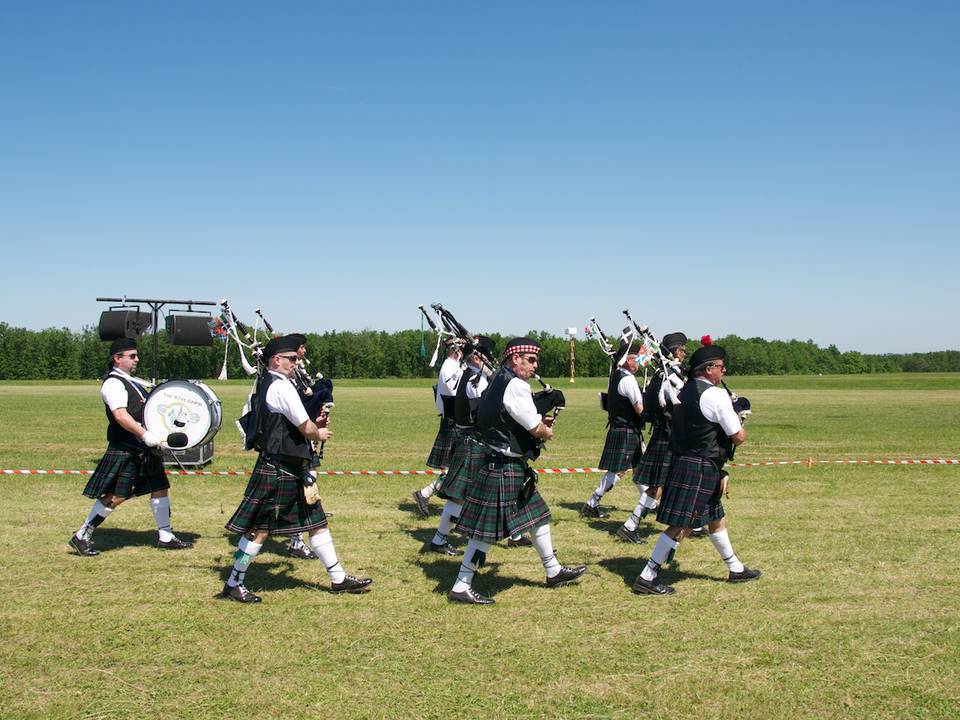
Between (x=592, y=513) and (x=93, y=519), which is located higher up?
(x=93, y=519)

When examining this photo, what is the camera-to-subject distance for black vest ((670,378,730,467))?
6.08 meters

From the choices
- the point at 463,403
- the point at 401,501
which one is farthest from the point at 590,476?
the point at 463,403

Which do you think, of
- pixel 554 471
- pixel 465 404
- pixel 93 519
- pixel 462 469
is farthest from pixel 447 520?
pixel 554 471

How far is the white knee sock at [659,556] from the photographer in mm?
6047

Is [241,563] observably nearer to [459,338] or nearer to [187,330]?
[459,338]

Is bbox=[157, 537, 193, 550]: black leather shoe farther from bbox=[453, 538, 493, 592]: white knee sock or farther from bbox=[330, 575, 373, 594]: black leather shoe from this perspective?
bbox=[453, 538, 493, 592]: white knee sock

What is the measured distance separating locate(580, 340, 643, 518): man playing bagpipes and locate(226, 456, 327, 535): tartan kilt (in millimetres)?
3858

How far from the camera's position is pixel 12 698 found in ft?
13.4

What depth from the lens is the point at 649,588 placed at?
598 centimetres

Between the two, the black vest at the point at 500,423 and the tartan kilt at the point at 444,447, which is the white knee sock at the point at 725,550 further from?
the tartan kilt at the point at 444,447

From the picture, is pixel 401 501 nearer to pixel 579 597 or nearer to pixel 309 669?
pixel 579 597

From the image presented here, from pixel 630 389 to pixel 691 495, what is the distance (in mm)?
2493

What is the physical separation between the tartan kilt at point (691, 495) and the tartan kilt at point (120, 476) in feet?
15.1

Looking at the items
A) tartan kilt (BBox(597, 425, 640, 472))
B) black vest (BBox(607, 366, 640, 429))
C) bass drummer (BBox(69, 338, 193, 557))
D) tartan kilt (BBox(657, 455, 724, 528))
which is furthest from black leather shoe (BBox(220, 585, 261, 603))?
black vest (BBox(607, 366, 640, 429))
